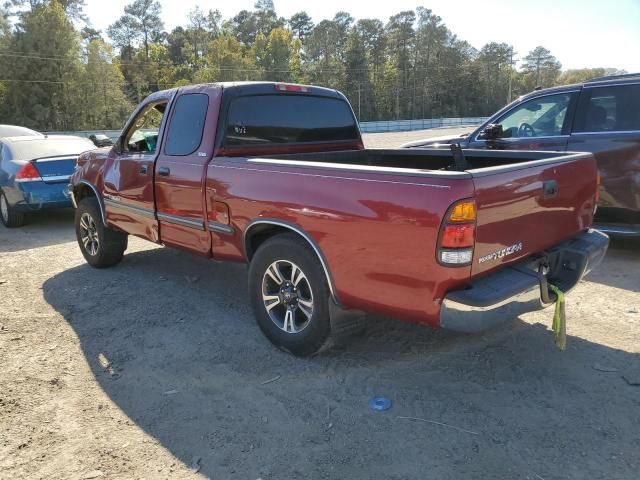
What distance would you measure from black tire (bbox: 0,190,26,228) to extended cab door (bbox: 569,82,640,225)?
8.44 m

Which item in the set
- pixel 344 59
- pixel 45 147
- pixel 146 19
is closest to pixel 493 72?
pixel 344 59

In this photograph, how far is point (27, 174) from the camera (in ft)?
27.9

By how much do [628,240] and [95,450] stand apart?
6.53m

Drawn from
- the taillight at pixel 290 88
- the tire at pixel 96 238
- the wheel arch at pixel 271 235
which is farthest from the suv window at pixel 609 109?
the tire at pixel 96 238

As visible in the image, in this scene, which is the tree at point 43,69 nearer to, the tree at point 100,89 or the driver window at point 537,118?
the tree at point 100,89

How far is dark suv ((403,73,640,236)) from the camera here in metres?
5.70

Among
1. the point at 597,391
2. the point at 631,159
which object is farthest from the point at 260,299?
the point at 631,159

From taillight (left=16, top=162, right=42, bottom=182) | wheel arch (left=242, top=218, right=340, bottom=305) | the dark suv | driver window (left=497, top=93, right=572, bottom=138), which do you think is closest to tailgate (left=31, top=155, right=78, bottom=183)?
taillight (left=16, top=162, right=42, bottom=182)

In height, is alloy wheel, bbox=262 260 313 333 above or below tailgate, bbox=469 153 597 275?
below

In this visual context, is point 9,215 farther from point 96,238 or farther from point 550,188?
point 550,188

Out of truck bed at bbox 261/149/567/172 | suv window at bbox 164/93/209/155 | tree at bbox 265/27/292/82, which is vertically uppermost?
tree at bbox 265/27/292/82

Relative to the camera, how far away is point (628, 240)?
22.2ft

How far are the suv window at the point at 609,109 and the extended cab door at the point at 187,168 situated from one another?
4197 mm

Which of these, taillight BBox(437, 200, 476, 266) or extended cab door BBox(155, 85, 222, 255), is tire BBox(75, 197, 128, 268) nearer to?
extended cab door BBox(155, 85, 222, 255)
